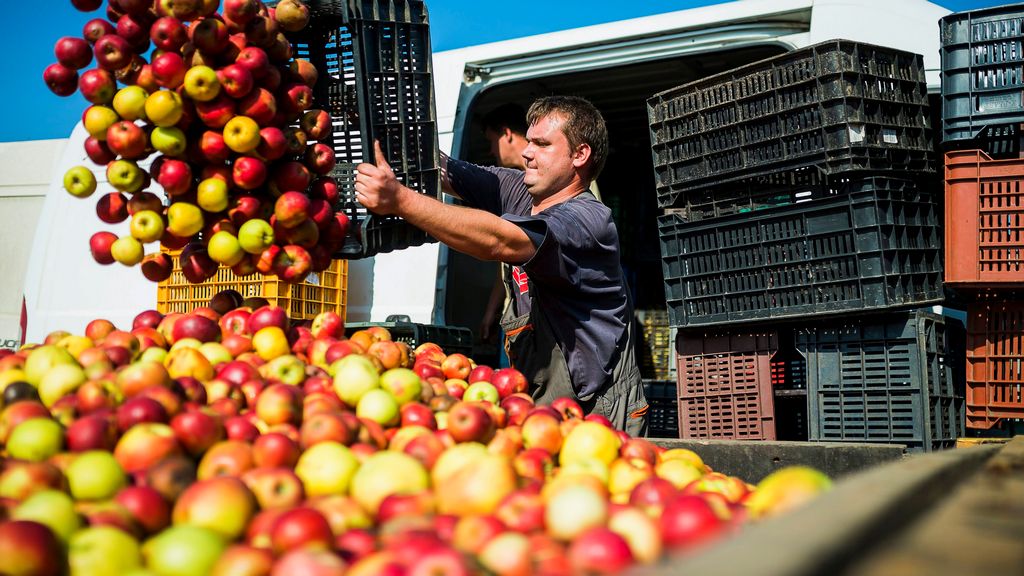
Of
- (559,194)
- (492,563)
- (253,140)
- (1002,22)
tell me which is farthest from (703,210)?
(492,563)

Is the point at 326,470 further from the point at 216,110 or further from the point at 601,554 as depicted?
the point at 216,110

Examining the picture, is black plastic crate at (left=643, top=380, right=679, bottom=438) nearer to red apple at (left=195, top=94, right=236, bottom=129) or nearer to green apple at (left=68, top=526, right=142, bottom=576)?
red apple at (left=195, top=94, right=236, bottom=129)

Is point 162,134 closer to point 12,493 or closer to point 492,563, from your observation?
point 12,493

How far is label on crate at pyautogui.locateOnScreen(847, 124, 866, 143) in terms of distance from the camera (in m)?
4.00

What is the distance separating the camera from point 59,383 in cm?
219

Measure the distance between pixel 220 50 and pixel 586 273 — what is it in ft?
5.54

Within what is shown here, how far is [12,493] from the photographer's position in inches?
62.8

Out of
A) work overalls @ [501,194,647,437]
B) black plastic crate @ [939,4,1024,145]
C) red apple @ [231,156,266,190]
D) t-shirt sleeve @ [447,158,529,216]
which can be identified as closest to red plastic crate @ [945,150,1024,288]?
black plastic crate @ [939,4,1024,145]

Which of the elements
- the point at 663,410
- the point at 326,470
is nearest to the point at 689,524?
the point at 326,470

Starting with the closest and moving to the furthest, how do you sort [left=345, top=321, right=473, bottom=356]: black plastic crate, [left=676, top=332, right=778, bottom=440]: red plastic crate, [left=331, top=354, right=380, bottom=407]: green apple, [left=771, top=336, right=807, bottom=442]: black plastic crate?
1. [left=331, top=354, right=380, bottom=407]: green apple
2. [left=676, top=332, right=778, bottom=440]: red plastic crate
3. [left=771, top=336, right=807, bottom=442]: black plastic crate
4. [left=345, top=321, right=473, bottom=356]: black plastic crate

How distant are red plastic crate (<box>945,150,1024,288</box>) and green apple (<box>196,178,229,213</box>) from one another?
3.17 metres

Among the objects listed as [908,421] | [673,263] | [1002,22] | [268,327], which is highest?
[1002,22]

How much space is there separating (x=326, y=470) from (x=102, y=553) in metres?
0.52

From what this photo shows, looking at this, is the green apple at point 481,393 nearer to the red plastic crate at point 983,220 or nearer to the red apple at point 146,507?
the red apple at point 146,507
